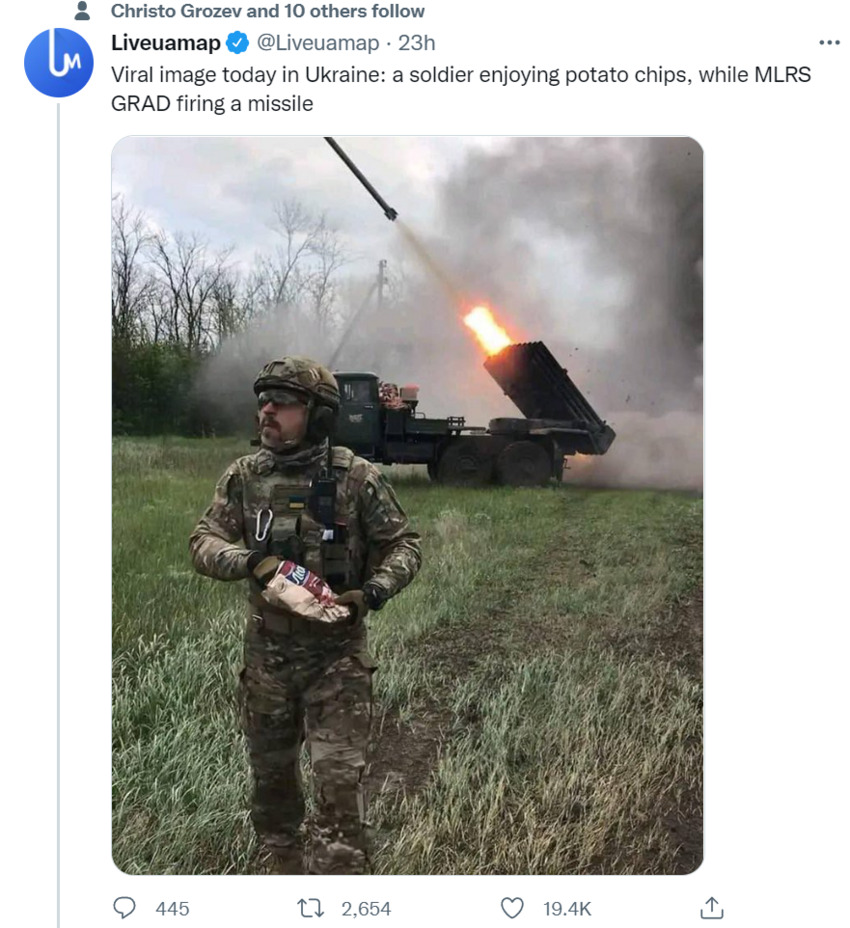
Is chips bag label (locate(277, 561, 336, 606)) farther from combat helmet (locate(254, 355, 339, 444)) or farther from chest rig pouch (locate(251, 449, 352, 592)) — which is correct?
combat helmet (locate(254, 355, 339, 444))

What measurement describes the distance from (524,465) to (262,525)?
1344mm

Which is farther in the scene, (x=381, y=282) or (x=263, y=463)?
(x=381, y=282)

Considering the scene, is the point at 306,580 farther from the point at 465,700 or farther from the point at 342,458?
the point at 465,700

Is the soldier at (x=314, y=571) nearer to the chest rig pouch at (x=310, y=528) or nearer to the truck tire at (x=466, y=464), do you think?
the chest rig pouch at (x=310, y=528)

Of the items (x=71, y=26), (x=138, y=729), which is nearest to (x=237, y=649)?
(x=138, y=729)

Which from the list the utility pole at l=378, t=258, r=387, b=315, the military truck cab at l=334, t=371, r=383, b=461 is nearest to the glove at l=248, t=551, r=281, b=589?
the military truck cab at l=334, t=371, r=383, b=461

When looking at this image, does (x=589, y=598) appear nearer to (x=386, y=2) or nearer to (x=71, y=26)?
(x=386, y=2)

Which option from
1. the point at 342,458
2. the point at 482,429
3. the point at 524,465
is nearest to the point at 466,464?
the point at 482,429

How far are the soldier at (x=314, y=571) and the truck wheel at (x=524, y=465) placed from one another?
86cm

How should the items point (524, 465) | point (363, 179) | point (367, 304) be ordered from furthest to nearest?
point (524, 465) < point (367, 304) < point (363, 179)

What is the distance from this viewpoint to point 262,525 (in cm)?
200

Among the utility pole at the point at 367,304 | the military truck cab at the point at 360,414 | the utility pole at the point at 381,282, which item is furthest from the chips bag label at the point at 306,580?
the utility pole at the point at 381,282

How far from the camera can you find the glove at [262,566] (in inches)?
73.2

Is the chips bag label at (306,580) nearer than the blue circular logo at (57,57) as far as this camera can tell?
Yes
